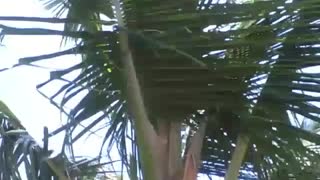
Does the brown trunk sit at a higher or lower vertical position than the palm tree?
lower

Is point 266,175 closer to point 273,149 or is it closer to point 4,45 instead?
point 273,149

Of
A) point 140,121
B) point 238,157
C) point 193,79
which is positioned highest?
point 193,79

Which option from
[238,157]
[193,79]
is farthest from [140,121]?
[238,157]

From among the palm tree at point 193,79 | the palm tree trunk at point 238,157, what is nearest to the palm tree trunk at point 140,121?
the palm tree at point 193,79

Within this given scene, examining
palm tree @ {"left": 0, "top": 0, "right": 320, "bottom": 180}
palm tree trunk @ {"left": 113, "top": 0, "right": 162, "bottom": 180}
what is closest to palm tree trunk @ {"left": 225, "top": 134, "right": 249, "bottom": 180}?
palm tree @ {"left": 0, "top": 0, "right": 320, "bottom": 180}

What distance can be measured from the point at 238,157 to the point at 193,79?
13.7 inches

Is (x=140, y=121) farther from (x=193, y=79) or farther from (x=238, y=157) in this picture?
(x=238, y=157)

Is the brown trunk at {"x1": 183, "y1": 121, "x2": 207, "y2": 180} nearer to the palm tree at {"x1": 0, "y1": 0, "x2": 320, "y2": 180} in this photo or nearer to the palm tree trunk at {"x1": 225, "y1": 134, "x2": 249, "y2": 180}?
the palm tree at {"x1": 0, "y1": 0, "x2": 320, "y2": 180}

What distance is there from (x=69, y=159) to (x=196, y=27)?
2.30 feet

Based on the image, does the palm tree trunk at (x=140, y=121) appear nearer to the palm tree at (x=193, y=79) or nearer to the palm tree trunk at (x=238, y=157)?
the palm tree at (x=193, y=79)

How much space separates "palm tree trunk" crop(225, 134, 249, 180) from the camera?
212 cm

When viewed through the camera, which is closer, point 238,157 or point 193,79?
point 193,79

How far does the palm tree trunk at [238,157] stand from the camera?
2.12m

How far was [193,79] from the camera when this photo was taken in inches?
77.7
